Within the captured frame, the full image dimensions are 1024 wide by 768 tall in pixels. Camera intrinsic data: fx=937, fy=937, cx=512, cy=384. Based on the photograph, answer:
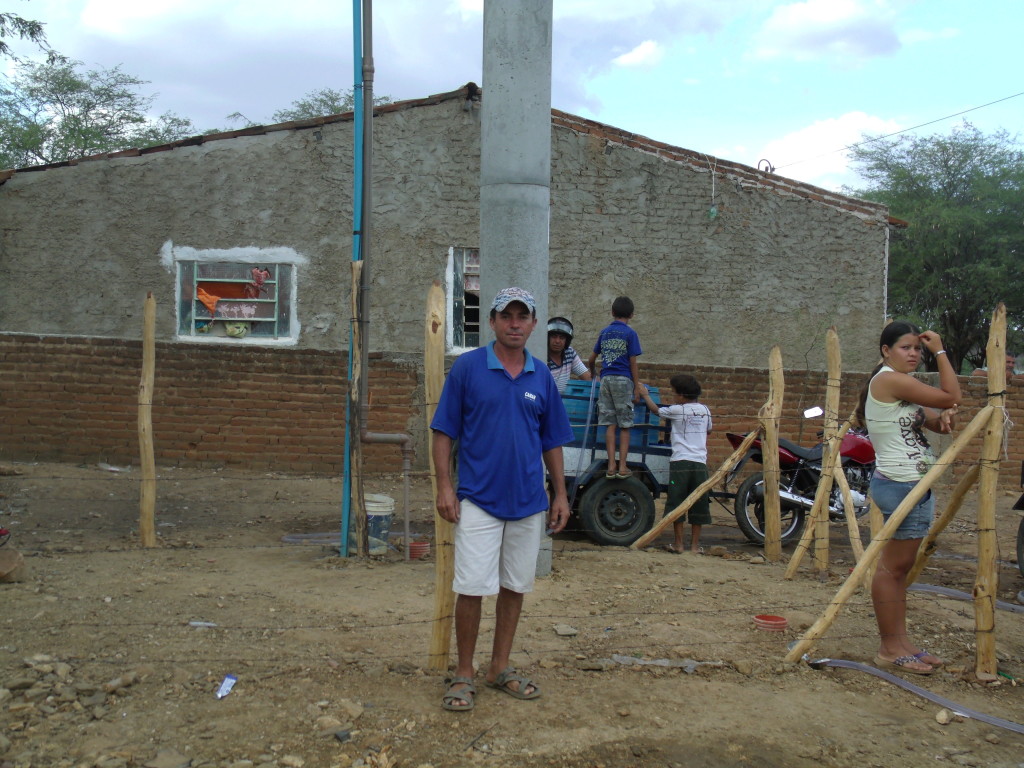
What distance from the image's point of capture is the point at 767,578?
266 inches

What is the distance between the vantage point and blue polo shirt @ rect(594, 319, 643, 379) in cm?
764

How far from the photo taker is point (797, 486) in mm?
8523

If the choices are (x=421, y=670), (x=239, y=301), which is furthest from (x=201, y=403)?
(x=421, y=670)

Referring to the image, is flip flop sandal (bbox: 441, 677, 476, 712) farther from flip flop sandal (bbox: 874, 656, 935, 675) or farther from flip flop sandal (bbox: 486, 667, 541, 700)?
flip flop sandal (bbox: 874, 656, 935, 675)

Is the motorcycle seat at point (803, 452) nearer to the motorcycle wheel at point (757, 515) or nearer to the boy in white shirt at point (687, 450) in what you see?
the motorcycle wheel at point (757, 515)

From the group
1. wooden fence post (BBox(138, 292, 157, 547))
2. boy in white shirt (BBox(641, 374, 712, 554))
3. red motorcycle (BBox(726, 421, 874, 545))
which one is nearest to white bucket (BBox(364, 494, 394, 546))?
wooden fence post (BBox(138, 292, 157, 547))

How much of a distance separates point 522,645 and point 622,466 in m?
3.09

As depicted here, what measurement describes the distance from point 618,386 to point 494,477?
384 centimetres

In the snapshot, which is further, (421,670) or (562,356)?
(562,356)

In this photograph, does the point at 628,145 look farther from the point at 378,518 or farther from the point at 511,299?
the point at 511,299

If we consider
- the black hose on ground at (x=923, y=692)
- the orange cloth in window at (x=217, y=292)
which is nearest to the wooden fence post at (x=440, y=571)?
the black hose on ground at (x=923, y=692)

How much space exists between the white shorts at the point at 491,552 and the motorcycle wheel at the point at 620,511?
3728 millimetres

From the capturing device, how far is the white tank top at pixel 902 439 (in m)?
4.68

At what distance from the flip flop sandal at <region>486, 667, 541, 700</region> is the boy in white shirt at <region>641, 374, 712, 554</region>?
12.3 ft
